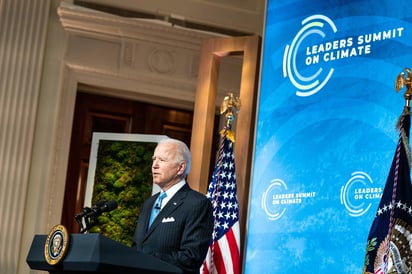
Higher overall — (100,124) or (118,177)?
(100,124)

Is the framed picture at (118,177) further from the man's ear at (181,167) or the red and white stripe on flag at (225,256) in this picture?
the man's ear at (181,167)

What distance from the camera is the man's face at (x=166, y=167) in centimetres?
437

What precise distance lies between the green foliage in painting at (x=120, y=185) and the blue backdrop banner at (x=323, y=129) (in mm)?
1793

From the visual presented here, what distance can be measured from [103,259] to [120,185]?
3.89 meters

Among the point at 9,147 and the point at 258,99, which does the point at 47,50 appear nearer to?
the point at 9,147

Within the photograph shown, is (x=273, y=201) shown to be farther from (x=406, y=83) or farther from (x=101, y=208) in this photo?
(x=101, y=208)

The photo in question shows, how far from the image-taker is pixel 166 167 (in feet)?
14.3

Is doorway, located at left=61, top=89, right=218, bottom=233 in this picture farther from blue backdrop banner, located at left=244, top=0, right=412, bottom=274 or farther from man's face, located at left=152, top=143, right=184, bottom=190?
man's face, located at left=152, top=143, right=184, bottom=190

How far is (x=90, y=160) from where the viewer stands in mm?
7465

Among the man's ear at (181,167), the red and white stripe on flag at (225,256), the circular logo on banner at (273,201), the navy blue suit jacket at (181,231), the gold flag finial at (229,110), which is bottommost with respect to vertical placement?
the red and white stripe on flag at (225,256)

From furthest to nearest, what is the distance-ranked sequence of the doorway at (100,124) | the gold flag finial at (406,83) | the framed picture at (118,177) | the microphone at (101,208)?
1. the doorway at (100,124)
2. the framed picture at (118,177)
3. the gold flag finial at (406,83)
4. the microphone at (101,208)

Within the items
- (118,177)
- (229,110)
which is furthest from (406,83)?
(118,177)

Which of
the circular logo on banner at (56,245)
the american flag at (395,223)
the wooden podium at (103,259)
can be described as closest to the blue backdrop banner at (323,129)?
the american flag at (395,223)

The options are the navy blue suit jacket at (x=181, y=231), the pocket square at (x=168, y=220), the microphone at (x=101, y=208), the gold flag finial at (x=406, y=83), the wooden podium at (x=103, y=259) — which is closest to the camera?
the wooden podium at (x=103, y=259)
